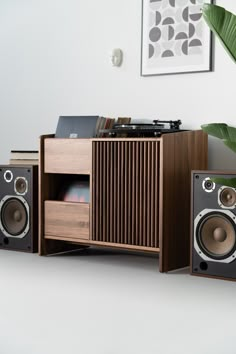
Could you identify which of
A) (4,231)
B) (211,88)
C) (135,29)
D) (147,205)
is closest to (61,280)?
(147,205)

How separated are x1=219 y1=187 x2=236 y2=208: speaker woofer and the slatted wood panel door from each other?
36 cm

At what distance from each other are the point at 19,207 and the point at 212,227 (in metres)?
1.34

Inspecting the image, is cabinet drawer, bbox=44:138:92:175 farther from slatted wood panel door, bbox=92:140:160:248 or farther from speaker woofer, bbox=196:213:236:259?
speaker woofer, bbox=196:213:236:259

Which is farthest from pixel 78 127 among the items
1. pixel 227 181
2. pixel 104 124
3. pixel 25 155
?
pixel 227 181

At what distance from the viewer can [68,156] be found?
12.4 feet

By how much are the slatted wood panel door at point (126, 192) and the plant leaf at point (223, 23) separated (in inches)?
31.8

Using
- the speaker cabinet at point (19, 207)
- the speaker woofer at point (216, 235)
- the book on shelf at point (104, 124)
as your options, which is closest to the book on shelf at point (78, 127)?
the book on shelf at point (104, 124)

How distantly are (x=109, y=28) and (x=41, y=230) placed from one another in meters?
1.36

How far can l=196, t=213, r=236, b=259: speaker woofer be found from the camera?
3209 mm

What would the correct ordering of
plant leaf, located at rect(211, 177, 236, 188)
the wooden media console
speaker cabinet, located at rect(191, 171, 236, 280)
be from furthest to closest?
the wooden media console < speaker cabinet, located at rect(191, 171, 236, 280) < plant leaf, located at rect(211, 177, 236, 188)

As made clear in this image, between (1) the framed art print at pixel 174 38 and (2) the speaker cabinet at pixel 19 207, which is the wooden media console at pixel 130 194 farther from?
(1) the framed art print at pixel 174 38

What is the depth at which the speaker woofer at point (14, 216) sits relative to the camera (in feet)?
13.1

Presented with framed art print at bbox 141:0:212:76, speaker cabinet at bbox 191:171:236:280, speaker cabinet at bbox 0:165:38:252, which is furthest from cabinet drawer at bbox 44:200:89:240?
framed art print at bbox 141:0:212:76

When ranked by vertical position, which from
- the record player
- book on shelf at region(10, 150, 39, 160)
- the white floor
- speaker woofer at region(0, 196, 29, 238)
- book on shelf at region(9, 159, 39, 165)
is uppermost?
the record player
